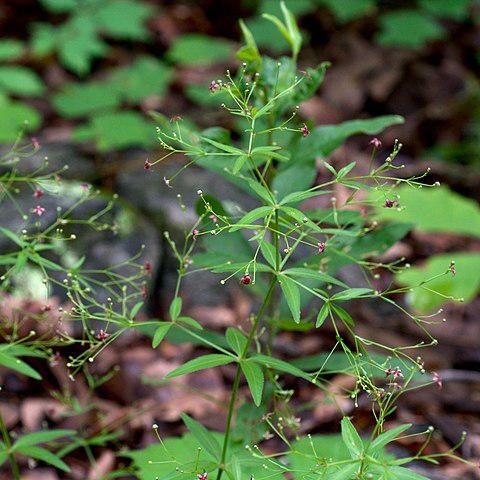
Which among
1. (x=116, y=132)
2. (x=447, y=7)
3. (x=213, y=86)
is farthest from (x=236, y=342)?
(x=447, y=7)

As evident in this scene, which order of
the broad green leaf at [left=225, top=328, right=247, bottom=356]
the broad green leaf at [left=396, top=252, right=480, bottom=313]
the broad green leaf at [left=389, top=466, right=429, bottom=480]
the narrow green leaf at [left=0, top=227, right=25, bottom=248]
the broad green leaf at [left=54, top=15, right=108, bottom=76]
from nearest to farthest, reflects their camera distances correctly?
1. the broad green leaf at [left=389, top=466, right=429, bottom=480]
2. the broad green leaf at [left=225, top=328, right=247, bottom=356]
3. the narrow green leaf at [left=0, top=227, right=25, bottom=248]
4. the broad green leaf at [left=396, top=252, right=480, bottom=313]
5. the broad green leaf at [left=54, top=15, right=108, bottom=76]

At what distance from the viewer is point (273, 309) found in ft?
6.59

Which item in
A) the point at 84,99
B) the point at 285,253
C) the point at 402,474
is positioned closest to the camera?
the point at 402,474

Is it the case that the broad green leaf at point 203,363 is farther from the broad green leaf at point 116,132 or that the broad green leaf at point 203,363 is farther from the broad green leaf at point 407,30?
the broad green leaf at point 407,30

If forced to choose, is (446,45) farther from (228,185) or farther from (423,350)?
(423,350)

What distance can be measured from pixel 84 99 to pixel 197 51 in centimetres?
94

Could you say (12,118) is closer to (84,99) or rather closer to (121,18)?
(84,99)

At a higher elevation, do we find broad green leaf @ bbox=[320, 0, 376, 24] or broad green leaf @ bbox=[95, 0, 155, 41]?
broad green leaf @ bbox=[95, 0, 155, 41]

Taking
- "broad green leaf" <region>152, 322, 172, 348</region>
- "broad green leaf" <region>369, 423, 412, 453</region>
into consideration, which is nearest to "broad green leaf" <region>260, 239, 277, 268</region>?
"broad green leaf" <region>152, 322, 172, 348</region>

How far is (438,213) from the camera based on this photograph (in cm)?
325

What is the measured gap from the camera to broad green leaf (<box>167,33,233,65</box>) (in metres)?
5.01

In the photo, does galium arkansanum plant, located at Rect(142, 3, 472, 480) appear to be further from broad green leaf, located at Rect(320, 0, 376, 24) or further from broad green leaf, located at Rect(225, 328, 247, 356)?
broad green leaf, located at Rect(320, 0, 376, 24)

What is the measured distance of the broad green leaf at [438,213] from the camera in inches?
125

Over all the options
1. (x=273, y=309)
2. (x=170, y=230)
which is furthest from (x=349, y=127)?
(x=170, y=230)
